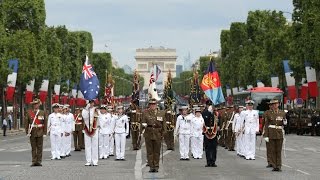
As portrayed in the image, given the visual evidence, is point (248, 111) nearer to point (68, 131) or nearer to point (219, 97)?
point (68, 131)

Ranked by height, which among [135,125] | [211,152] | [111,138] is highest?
[135,125]

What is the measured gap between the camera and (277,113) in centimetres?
2367

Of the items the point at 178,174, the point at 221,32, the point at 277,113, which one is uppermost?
the point at 221,32

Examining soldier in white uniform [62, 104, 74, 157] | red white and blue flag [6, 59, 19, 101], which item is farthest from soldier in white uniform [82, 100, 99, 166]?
red white and blue flag [6, 59, 19, 101]

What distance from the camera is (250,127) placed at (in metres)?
28.6

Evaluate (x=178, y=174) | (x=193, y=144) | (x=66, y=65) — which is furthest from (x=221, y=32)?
(x=178, y=174)

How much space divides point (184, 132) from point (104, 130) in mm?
2714

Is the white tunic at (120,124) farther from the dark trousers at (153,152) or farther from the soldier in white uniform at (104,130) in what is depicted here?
the dark trousers at (153,152)

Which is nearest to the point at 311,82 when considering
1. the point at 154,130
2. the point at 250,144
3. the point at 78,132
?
the point at 78,132

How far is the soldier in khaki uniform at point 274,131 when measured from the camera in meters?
23.3

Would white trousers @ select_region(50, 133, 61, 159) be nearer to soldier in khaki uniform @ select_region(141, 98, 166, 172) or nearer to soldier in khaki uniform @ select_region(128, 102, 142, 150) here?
soldier in khaki uniform @ select_region(128, 102, 142, 150)

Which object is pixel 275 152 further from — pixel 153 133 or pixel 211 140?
pixel 153 133

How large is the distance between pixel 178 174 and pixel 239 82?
249 feet

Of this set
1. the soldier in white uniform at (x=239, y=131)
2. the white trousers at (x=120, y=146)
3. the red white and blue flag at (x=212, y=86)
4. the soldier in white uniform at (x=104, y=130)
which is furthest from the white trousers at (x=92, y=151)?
the red white and blue flag at (x=212, y=86)
